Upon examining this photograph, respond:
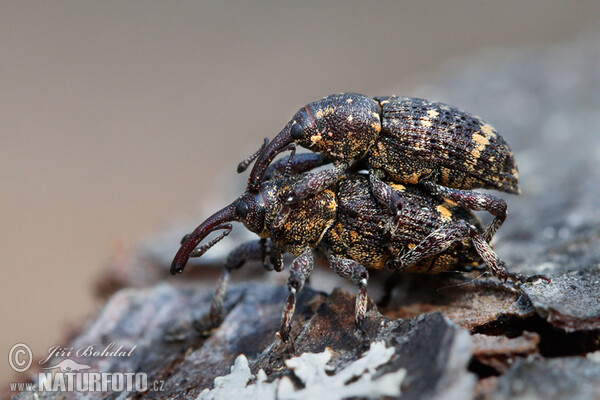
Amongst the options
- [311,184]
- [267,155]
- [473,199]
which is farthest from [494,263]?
[267,155]

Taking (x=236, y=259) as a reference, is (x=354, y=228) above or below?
above

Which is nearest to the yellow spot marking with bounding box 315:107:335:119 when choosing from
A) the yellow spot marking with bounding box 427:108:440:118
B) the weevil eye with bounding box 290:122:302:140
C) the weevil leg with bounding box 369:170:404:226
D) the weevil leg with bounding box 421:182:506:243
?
the weevil eye with bounding box 290:122:302:140

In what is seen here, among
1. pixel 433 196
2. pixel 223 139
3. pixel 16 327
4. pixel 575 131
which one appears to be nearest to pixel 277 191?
pixel 433 196

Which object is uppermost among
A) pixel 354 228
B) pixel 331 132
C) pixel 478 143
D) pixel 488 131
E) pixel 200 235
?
pixel 488 131

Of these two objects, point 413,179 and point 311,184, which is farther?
point 413,179

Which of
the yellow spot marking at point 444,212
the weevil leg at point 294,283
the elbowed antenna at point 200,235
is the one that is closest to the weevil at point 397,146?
the yellow spot marking at point 444,212

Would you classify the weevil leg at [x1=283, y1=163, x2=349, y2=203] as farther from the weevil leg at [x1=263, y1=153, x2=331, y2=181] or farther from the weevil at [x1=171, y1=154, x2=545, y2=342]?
the weevil leg at [x1=263, y1=153, x2=331, y2=181]

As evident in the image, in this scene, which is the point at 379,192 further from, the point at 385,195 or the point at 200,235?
the point at 200,235
